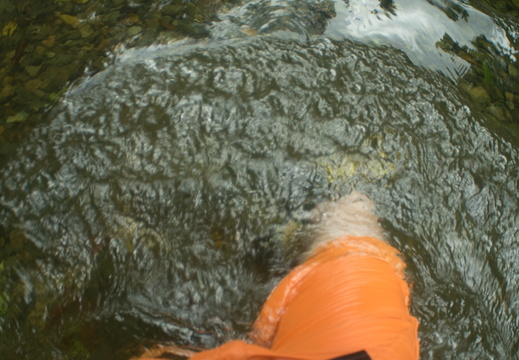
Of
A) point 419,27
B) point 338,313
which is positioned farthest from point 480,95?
point 338,313

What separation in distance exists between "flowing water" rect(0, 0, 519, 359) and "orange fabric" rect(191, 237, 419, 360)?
0.37 m

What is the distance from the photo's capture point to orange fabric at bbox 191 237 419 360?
140 centimetres

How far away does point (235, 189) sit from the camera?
101 inches

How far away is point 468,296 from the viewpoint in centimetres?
242

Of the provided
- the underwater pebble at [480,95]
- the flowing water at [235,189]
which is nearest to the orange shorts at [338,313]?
the flowing water at [235,189]

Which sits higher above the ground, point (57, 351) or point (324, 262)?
point (324, 262)

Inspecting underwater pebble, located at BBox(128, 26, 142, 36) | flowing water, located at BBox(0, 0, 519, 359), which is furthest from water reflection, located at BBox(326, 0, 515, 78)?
underwater pebble, located at BBox(128, 26, 142, 36)

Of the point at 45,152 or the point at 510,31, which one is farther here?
the point at 510,31

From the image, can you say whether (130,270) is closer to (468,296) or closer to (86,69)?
(86,69)

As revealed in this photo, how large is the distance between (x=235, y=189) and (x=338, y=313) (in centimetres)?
116

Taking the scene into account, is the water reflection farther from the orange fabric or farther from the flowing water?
the orange fabric

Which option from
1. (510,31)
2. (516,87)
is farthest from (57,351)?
(510,31)

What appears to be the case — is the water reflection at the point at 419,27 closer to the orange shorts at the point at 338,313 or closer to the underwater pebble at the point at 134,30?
the underwater pebble at the point at 134,30

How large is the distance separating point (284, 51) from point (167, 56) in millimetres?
774
